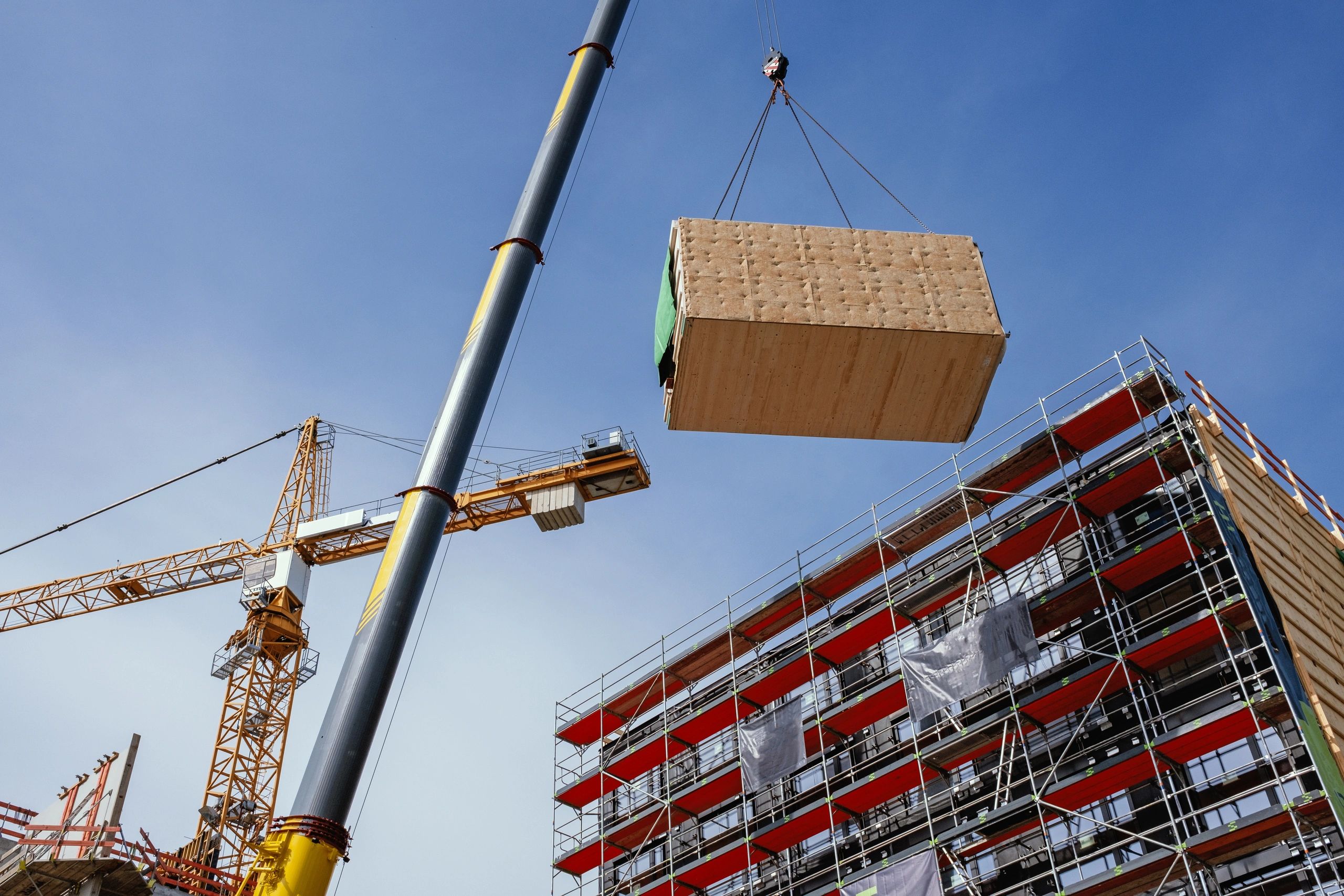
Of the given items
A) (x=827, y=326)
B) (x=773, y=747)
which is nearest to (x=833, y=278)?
(x=827, y=326)

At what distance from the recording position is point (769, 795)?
26.9 metres

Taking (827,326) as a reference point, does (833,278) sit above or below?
above

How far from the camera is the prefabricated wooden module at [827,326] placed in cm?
1631

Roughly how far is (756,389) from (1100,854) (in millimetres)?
9173

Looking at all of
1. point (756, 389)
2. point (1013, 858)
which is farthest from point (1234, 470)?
point (756, 389)

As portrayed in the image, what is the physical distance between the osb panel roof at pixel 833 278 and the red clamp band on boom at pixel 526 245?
3366 mm

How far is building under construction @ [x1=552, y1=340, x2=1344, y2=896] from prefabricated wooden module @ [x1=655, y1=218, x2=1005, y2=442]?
5.12m

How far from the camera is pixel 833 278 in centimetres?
1677

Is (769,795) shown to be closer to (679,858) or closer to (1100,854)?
(679,858)

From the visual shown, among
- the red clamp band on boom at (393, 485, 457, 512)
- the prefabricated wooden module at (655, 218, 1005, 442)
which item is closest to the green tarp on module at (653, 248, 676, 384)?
the prefabricated wooden module at (655, 218, 1005, 442)

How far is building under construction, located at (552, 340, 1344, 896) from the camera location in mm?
17734

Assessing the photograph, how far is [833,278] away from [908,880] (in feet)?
34.3

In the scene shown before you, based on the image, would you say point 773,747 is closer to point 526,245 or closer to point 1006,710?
point 1006,710

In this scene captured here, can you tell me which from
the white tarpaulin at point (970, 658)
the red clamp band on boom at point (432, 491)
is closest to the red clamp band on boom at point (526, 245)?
the red clamp band on boom at point (432, 491)
